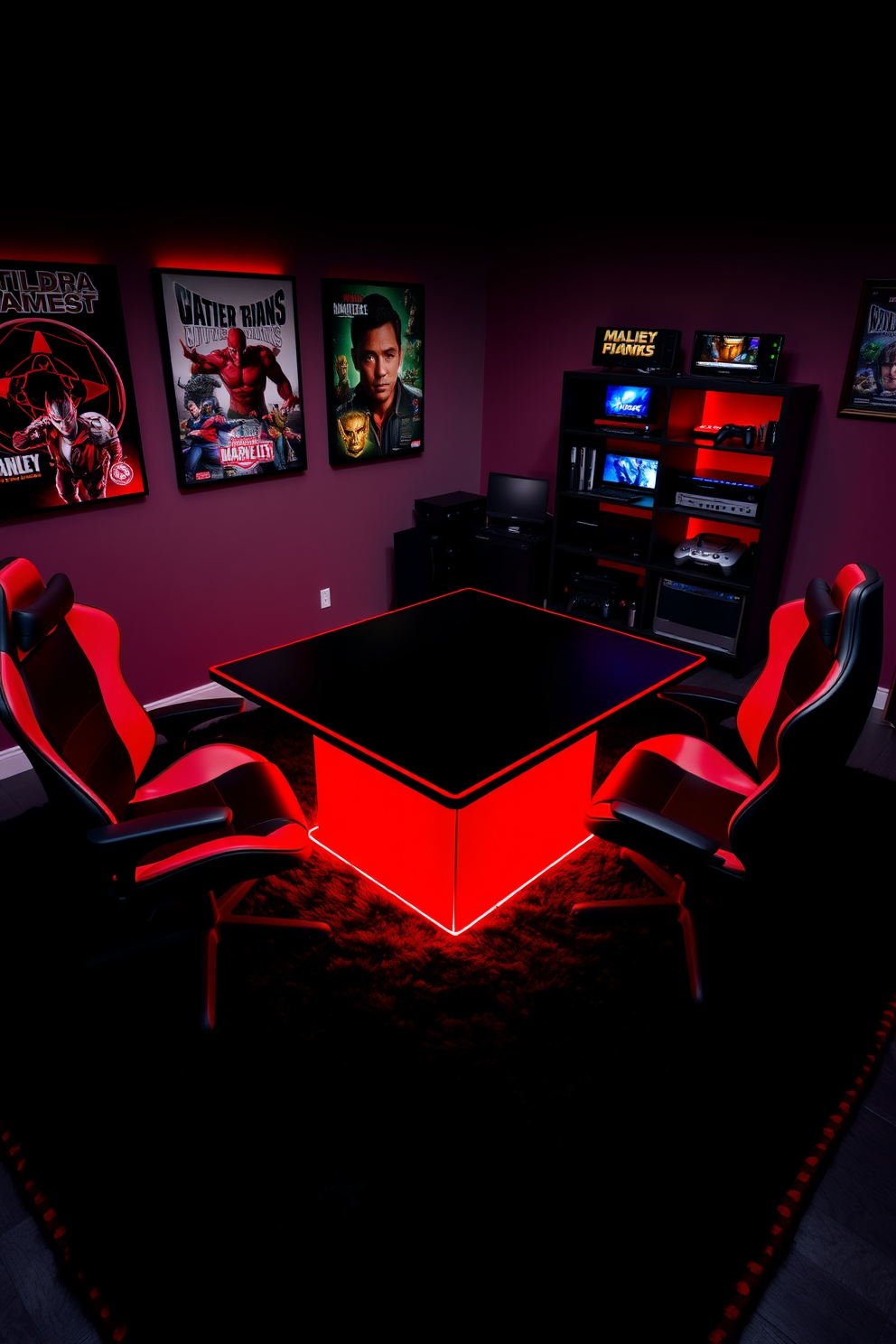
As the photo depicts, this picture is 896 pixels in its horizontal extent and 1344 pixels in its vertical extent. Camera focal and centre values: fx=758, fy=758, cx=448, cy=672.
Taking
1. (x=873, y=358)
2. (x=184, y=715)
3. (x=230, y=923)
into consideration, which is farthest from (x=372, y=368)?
(x=230, y=923)

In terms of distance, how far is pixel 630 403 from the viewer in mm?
4430

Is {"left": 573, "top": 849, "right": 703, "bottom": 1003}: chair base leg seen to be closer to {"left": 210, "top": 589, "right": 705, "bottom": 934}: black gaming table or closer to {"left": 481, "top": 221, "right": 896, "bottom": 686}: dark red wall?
{"left": 210, "top": 589, "right": 705, "bottom": 934}: black gaming table

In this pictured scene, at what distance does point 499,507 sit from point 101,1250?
4.28 m

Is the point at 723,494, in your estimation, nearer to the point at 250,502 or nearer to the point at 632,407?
the point at 632,407

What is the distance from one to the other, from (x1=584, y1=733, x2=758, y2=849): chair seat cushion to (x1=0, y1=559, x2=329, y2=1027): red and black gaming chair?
0.88 metres

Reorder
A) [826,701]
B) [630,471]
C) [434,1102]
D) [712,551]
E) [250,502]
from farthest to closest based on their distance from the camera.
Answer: [630,471], [712,551], [250,502], [434,1102], [826,701]

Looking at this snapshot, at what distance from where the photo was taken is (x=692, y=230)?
416cm

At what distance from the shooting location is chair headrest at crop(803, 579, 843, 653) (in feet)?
5.88

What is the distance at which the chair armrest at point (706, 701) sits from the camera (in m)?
2.35

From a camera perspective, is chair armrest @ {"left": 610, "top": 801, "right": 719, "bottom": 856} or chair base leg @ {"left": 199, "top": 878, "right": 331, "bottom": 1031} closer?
chair armrest @ {"left": 610, "top": 801, "right": 719, "bottom": 856}

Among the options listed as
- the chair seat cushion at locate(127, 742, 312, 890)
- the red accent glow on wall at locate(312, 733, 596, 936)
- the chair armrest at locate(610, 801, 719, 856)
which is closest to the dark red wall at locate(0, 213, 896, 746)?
the chair seat cushion at locate(127, 742, 312, 890)

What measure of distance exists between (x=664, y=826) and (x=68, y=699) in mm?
1585

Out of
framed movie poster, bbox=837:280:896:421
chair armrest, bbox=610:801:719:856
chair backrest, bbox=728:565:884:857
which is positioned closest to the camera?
chair backrest, bbox=728:565:884:857

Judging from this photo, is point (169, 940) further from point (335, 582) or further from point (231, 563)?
point (335, 582)
